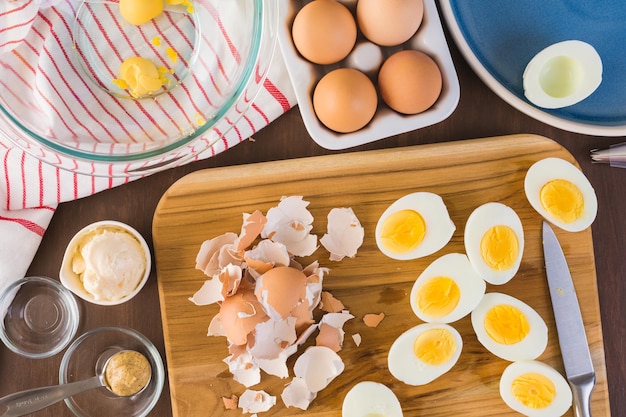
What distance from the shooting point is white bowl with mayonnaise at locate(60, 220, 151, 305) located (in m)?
1.13

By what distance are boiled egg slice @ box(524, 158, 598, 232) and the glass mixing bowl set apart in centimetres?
55

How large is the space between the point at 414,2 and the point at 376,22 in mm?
70

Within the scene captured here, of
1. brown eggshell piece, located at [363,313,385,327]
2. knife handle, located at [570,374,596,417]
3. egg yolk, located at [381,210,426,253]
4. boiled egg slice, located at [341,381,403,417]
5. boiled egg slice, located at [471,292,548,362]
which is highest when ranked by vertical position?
egg yolk, located at [381,210,426,253]

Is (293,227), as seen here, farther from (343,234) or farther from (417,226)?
(417,226)

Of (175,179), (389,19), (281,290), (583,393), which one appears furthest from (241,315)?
(583,393)

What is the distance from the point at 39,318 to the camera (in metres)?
1.23

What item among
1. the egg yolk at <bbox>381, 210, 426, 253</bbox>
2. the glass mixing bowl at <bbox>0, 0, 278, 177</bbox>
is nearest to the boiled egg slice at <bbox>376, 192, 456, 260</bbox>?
the egg yolk at <bbox>381, 210, 426, 253</bbox>

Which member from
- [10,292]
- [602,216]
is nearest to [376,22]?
[602,216]

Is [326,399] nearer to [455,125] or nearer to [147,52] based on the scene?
[455,125]

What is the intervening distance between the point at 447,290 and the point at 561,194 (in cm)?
28

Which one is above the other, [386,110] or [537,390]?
[386,110]

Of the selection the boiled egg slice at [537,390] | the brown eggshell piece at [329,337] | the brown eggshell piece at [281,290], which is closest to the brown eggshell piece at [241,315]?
the brown eggshell piece at [281,290]

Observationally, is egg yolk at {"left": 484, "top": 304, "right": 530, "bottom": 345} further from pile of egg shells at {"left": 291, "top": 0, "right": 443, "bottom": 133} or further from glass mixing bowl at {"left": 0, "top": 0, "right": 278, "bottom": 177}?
glass mixing bowl at {"left": 0, "top": 0, "right": 278, "bottom": 177}

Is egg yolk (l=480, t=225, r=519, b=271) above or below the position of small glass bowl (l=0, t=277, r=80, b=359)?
below
